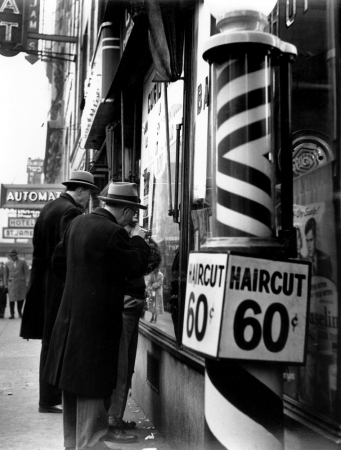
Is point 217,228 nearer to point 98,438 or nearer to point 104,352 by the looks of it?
point 104,352

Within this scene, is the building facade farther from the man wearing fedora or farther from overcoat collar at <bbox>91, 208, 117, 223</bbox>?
the man wearing fedora

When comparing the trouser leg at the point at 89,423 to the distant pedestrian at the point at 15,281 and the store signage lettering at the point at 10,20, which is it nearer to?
the distant pedestrian at the point at 15,281

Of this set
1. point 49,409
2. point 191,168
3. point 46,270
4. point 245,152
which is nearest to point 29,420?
point 49,409

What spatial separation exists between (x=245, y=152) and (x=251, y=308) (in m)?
0.55

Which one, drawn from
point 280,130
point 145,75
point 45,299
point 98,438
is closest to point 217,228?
point 280,130

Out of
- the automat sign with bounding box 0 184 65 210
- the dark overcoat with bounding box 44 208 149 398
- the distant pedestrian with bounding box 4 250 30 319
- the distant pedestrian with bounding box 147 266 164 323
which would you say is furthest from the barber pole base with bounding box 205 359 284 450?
the automat sign with bounding box 0 184 65 210

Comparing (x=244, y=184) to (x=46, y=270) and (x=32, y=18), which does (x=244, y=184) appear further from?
(x=32, y=18)

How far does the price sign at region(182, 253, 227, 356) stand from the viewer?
2.03 meters

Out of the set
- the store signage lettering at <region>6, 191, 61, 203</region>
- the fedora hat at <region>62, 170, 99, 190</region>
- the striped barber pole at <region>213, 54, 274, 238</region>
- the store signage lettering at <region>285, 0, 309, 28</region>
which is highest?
the store signage lettering at <region>6, 191, 61, 203</region>

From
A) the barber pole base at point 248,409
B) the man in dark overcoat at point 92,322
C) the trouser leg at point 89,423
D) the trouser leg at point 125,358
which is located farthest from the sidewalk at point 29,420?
the barber pole base at point 248,409

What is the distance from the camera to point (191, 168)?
4742 mm

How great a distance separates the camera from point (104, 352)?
405 centimetres

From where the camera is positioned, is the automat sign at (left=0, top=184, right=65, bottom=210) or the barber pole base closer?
the barber pole base

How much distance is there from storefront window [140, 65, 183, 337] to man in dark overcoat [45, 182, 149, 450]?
0.95 metres
